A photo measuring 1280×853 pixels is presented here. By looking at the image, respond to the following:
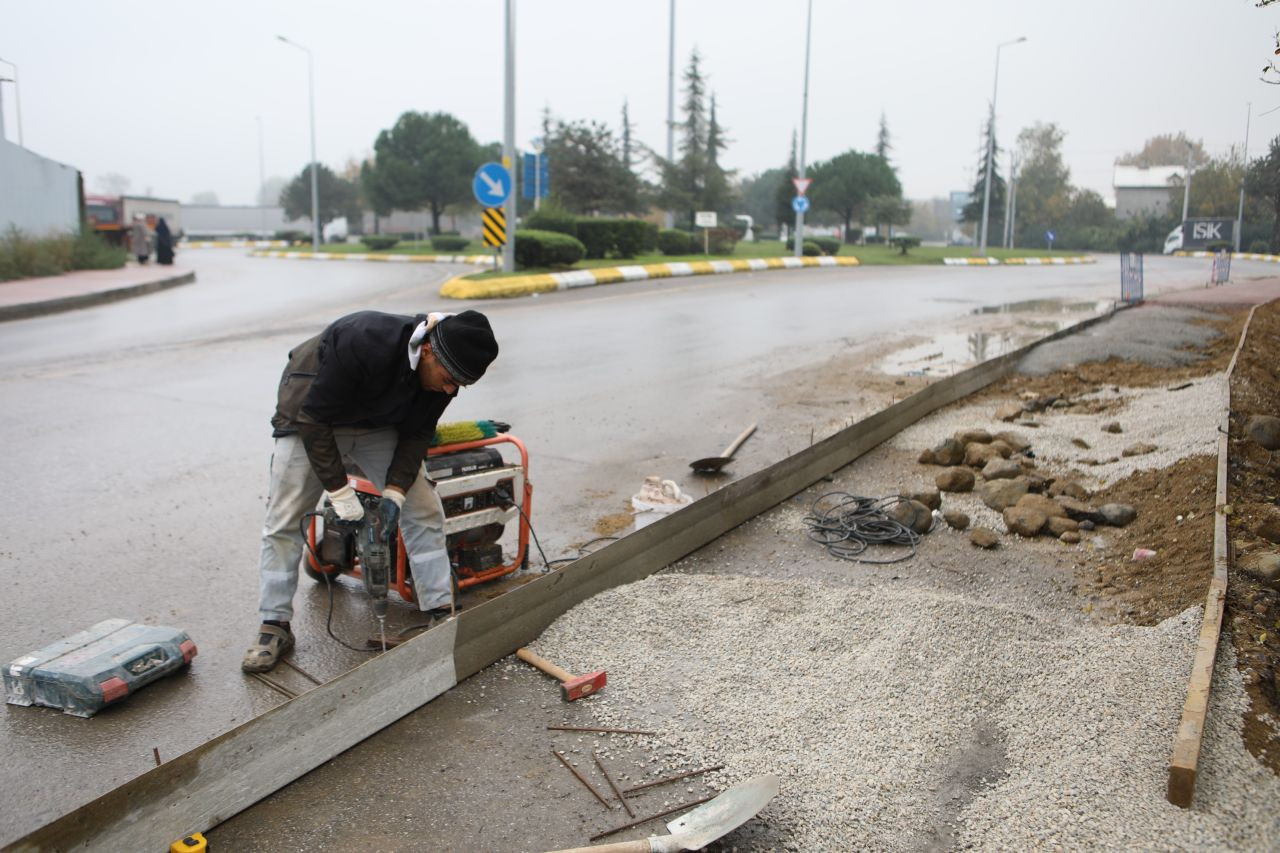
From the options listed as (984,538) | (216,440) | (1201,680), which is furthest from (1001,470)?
(216,440)

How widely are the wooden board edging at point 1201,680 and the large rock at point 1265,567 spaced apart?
0.09 metres

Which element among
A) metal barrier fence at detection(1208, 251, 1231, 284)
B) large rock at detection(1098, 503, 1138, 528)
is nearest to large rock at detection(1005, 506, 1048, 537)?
large rock at detection(1098, 503, 1138, 528)

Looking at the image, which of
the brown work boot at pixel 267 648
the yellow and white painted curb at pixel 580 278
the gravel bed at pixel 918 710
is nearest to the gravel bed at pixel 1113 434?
the gravel bed at pixel 918 710

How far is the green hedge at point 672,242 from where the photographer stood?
33375mm

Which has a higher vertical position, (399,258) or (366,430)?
(399,258)

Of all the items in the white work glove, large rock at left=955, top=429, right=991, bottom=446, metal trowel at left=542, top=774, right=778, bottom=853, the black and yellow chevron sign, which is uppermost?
the black and yellow chevron sign

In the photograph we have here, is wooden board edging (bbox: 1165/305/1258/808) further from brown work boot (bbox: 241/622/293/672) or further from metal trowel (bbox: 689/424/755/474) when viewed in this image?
brown work boot (bbox: 241/622/293/672)

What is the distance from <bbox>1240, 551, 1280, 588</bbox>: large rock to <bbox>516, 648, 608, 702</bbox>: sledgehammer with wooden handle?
10.2 feet

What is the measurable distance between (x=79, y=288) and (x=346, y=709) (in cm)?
1957

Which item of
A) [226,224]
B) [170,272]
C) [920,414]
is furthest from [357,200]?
[920,414]

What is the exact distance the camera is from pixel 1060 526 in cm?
589

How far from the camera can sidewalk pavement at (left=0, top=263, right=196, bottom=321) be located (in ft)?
54.5

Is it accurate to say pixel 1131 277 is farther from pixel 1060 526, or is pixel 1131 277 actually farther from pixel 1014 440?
pixel 1060 526

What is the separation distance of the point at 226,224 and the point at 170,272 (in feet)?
175
